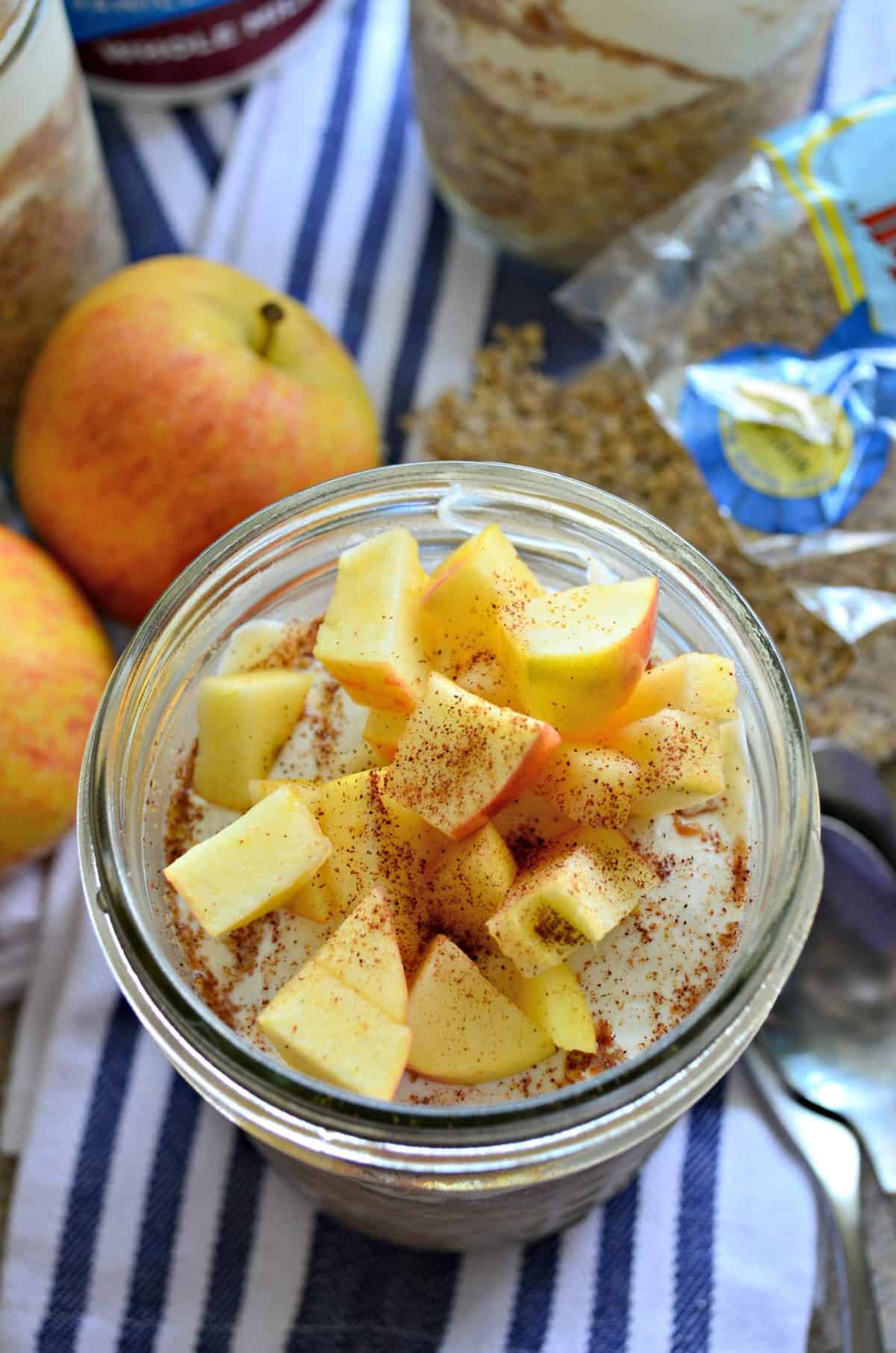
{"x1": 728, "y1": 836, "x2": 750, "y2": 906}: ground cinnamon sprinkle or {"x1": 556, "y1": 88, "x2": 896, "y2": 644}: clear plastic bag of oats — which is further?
{"x1": 556, "y1": 88, "x2": 896, "y2": 644}: clear plastic bag of oats

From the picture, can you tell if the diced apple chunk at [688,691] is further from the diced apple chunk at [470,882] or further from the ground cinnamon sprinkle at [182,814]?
the ground cinnamon sprinkle at [182,814]

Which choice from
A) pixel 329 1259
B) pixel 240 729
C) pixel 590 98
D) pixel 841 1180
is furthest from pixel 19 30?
pixel 841 1180

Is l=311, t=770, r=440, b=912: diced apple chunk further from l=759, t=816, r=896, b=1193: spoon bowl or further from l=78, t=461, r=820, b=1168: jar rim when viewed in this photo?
l=759, t=816, r=896, b=1193: spoon bowl

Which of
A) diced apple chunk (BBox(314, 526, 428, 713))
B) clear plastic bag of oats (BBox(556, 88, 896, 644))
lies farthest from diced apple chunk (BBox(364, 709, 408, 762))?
clear plastic bag of oats (BBox(556, 88, 896, 644))

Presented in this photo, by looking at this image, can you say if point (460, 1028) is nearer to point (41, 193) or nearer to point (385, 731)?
point (385, 731)

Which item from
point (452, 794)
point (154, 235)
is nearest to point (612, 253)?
point (154, 235)

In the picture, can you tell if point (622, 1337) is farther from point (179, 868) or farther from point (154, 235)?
point (154, 235)
